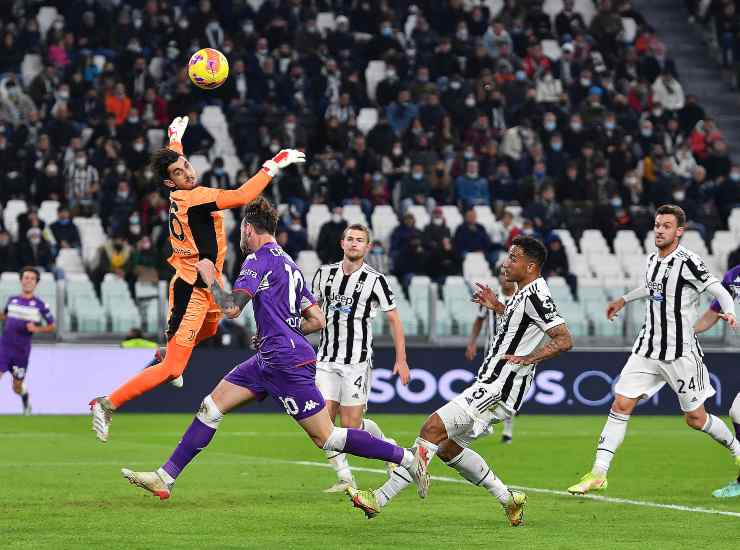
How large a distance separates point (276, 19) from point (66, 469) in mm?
16086

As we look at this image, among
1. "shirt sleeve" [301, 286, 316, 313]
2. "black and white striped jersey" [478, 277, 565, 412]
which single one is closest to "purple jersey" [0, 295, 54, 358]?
"shirt sleeve" [301, 286, 316, 313]

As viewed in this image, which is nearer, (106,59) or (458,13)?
(106,59)

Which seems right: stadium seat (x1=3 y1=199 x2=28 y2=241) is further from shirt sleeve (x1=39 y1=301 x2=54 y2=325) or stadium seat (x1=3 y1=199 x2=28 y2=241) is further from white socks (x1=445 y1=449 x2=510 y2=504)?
white socks (x1=445 y1=449 x2=510 y2=504)

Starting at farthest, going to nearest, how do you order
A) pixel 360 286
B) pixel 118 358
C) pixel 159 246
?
pixel 159 246, pixel 118 358, pixel 360 286

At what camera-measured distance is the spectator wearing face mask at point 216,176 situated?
78.9ft

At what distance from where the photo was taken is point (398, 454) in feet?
31.7

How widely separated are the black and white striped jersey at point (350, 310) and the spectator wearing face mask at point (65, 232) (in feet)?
36.4

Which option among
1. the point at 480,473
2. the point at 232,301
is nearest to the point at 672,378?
the point at 480,473

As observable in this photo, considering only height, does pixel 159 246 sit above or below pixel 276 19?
below

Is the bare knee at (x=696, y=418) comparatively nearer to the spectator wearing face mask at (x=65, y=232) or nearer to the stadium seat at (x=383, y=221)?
the stadium seat at (x=383, y=221)

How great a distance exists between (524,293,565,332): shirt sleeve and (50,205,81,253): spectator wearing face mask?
47.6ft

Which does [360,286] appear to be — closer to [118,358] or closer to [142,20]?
[118,358]

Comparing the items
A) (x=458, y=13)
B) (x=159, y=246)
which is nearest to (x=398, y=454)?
(x=159, y=246)

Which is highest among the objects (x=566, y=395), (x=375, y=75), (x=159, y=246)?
(x=375, y=75)
